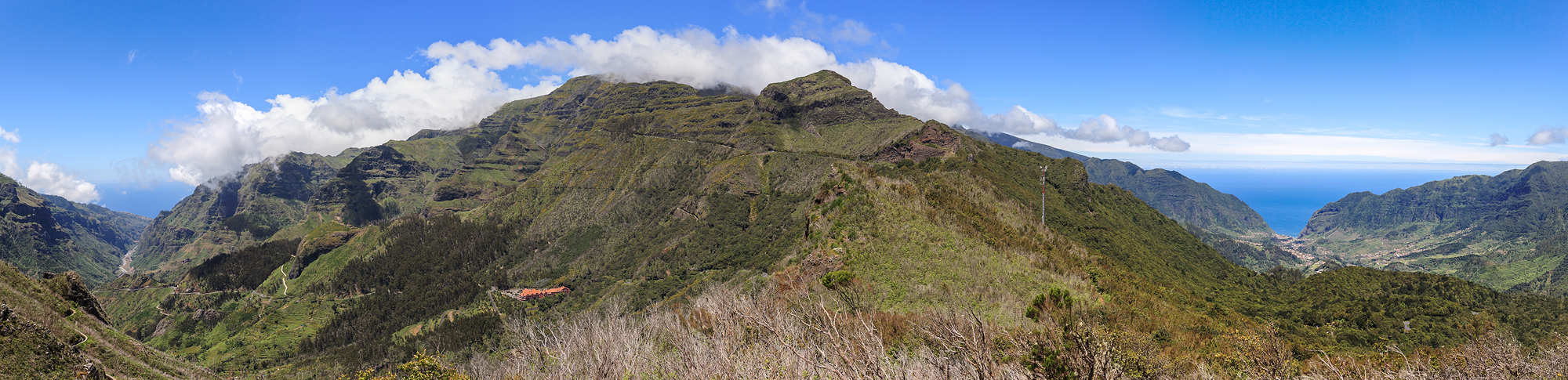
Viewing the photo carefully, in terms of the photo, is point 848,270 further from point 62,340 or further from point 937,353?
point 62,340

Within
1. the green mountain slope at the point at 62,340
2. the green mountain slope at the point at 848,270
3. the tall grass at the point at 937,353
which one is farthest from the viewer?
the green mountain slope at the point at 848,270

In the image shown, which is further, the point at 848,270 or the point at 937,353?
the point at 848,270

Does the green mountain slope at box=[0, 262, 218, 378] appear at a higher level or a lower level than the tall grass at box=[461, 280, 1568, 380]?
lower

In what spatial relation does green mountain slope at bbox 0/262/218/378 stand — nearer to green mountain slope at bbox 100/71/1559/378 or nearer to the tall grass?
green mountain slope at bbox 100/71/1559/378

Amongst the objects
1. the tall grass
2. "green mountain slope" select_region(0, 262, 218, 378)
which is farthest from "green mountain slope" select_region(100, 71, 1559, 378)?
"green mountain slope" select_region(0, 262, 218, 378)

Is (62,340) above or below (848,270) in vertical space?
below

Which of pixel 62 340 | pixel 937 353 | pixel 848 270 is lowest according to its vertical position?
pixel 62 340

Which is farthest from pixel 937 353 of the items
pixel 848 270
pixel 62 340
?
pixel 62 340

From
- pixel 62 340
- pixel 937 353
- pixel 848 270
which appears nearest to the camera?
pixel 937 353

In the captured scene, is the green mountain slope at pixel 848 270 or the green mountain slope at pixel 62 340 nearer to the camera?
the green mountain slope at pixel 62 340

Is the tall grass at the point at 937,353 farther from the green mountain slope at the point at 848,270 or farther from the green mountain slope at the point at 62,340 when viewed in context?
the green mountain slope at the point at 62,340

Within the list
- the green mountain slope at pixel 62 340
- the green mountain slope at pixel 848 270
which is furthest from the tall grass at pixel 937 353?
the green mountain slope at pixel 62 340

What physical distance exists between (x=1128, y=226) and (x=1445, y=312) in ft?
162

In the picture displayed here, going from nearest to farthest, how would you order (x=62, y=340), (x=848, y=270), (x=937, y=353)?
(x=937, y=353) → (x=62, y=340) → (x=848, y=270)
